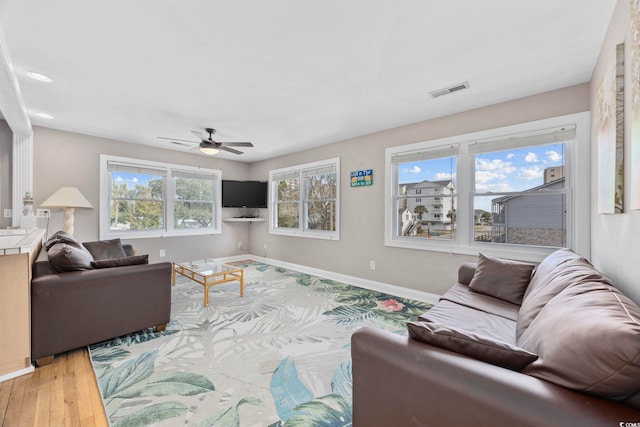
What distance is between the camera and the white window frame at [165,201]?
4574 mm

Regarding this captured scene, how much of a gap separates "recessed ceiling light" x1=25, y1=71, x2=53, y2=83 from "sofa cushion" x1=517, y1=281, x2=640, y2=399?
161 inches

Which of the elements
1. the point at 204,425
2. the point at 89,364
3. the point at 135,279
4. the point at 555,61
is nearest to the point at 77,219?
the point at 135,279

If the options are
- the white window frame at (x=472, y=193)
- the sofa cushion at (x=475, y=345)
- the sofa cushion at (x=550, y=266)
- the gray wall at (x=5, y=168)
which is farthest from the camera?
the gray wall at (x=5, y=168)

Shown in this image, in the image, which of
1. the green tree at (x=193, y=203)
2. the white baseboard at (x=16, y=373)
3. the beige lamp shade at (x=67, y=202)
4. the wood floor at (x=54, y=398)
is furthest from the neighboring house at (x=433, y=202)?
the beige lamp shade at (x=67, y=202)

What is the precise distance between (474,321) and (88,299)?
297 centimetres

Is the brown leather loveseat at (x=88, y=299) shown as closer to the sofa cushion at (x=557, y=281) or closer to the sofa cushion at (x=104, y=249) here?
the sofa cushion at (x=104, y=249)

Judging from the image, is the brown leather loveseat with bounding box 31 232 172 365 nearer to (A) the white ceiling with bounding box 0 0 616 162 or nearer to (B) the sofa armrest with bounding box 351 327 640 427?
(A) the white ceiling with bounding box 0 0 616 162

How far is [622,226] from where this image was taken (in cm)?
158

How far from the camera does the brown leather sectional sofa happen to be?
733 millimetres

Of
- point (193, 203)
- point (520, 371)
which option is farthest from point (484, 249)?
point (193, 203)

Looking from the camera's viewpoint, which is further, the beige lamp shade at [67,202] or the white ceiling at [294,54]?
the beige lamp shade at [67,202]

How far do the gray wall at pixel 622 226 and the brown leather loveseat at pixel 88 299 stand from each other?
335cm

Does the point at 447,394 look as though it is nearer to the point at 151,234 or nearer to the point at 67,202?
the point at 67,202

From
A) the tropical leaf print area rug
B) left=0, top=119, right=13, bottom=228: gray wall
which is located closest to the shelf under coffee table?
the tropical leaf print area rug
